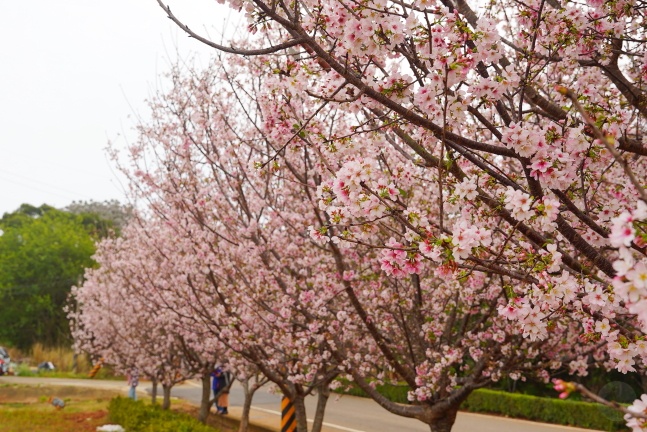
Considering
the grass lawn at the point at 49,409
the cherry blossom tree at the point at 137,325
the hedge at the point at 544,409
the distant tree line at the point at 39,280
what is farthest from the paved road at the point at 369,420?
the distant tree line at the point at 39,280

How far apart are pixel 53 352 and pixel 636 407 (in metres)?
33.0

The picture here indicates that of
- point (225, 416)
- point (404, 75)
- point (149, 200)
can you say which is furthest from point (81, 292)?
point (404, 75)

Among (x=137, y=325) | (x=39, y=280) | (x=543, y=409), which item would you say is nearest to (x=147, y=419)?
(x=137, y=325)

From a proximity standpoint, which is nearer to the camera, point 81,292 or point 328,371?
point 328,371

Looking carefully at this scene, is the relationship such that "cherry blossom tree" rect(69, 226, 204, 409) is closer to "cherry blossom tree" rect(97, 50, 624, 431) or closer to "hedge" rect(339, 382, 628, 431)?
"cherry blossom tree" rect(97, 50, 624, 431)

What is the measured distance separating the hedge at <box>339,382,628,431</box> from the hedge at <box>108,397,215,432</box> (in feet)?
16.1

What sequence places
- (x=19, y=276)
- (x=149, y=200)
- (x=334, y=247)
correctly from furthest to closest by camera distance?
(x=19, y=276) < (x=149, y=200) < (x=334, y=247)

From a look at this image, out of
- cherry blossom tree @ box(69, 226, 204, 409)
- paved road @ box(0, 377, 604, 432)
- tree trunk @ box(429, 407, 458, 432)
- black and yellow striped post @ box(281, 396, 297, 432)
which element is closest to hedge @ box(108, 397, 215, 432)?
cherry blossom tree @ box(69, 226, 204, 409)

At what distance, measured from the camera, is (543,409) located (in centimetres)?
1661

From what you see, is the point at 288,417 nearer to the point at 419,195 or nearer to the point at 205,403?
the point at 205,403

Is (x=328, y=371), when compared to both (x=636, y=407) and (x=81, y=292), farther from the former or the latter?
(x=81, y=292)

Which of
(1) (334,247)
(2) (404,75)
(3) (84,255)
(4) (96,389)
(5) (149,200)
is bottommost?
(4) (96,389)

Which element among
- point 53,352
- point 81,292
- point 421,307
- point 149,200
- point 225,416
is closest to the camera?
point 421,307

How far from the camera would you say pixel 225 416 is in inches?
602
